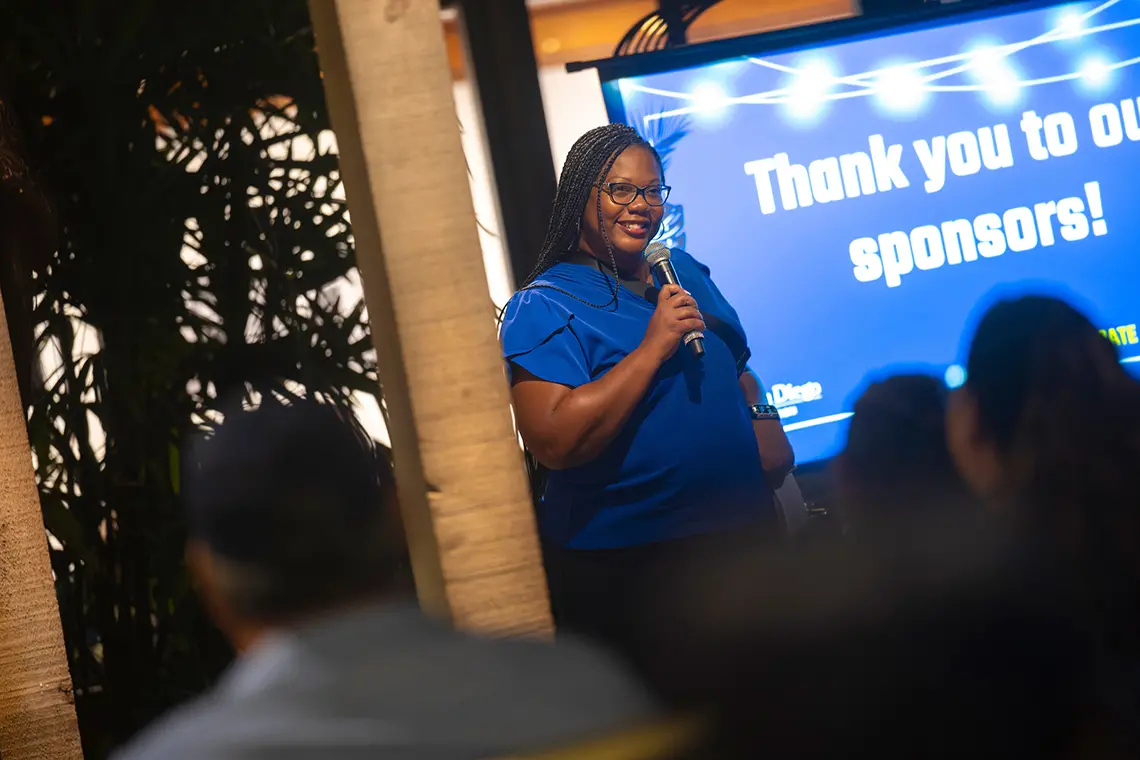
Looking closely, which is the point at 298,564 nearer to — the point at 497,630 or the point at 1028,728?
the point at 497,630

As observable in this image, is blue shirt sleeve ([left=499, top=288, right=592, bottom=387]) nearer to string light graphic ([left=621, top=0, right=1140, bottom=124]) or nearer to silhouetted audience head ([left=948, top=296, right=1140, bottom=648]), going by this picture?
silhouetted audience head ([left=948, top=296, right=1140, bottom=648])

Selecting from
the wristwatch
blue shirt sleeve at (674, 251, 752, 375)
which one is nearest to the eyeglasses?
blue shirt sleeve at (674, 251, 752, 375)

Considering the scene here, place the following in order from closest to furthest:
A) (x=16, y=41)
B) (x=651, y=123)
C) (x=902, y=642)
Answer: (x=902, y=642)
(x=651, y=123)
(x=16, y=41)

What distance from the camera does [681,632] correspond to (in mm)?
1821

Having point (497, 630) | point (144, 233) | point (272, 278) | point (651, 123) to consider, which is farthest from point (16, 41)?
point (497, 630)

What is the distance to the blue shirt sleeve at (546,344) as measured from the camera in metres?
2.06

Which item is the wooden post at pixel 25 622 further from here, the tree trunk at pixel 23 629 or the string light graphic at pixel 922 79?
the string light graphic at pixel 922 79

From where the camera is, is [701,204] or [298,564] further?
[701,204]

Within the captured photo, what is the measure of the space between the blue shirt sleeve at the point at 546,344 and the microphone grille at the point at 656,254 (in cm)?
21

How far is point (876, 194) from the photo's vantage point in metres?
2.85

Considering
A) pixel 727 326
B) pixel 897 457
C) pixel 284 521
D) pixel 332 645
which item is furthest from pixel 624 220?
pixel 332 645

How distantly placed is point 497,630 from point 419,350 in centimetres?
35

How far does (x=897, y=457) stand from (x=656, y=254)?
721 millimetres

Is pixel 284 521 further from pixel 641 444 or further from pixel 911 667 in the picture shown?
pixel 641 444
